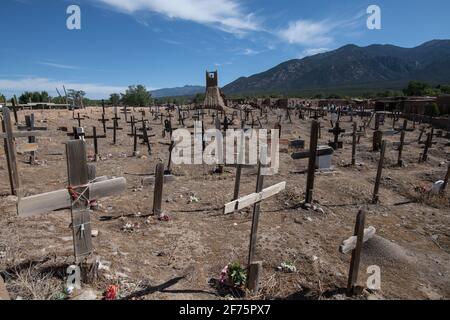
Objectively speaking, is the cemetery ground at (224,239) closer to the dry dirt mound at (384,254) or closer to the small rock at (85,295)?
the dry dirt mound at (384,254)

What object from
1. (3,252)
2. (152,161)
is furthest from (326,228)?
(152,161)

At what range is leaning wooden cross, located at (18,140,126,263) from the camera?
375 cm

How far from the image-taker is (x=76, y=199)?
395cm

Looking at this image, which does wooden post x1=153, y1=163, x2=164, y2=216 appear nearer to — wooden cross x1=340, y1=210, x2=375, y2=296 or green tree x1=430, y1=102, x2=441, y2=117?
wooden cross x1=340, y1=210, x2=375, y2=296

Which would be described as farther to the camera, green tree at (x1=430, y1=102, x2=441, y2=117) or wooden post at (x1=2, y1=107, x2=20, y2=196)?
green tree at (x1=430, y1=102, x2=441, y2=117)

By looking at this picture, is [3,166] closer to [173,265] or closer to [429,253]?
[173,265]

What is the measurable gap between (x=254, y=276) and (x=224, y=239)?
2141mm

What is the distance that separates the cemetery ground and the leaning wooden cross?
1.99ft

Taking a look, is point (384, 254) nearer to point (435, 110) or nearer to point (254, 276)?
point (254, 276)

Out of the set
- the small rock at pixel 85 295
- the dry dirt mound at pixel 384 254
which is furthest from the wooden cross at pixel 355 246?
the small rock at pixel 85 295

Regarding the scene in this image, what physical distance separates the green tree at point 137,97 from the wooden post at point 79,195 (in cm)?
8341

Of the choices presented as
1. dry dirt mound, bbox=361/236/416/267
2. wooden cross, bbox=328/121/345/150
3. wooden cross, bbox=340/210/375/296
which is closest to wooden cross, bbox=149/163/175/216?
wooden cross, bbox=340/210/375/296

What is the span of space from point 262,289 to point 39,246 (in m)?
3.61

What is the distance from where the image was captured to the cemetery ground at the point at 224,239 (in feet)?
15.1
